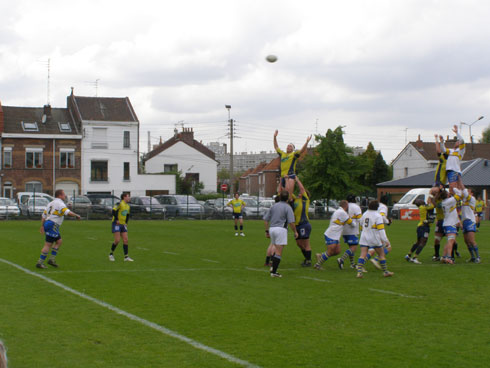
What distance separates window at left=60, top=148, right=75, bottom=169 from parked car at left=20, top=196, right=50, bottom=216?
18.3m

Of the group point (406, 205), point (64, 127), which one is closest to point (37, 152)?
point (64, 127)

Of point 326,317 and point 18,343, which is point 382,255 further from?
point 18,343

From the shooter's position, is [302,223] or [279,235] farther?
[302,223]

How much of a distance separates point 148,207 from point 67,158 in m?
20.1

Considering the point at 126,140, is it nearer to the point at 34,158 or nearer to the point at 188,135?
the point at 34,158

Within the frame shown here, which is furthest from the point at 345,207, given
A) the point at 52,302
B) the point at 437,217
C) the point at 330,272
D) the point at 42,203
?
the point at 42,203

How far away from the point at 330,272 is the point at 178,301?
5200mm

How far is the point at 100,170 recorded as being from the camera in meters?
67.4

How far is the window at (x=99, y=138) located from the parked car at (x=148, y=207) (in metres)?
19.0

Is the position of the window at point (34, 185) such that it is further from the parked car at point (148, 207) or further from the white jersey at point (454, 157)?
the white jersey at point (454, 157)

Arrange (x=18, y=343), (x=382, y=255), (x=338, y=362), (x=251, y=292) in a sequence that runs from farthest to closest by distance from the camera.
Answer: (x=382, y=255) → (x=251, y=292) → (x=18, y=343) → (x=338, y=362)

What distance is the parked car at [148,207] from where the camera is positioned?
158 feet

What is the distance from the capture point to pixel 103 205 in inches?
1917

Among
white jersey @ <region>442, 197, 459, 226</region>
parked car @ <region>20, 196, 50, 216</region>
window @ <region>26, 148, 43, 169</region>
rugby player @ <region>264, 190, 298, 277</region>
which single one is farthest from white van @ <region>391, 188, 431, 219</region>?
rugby player @ <region>264, 190, 298, 277</region>
